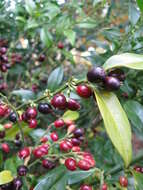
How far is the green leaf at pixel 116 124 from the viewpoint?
2.04 ft

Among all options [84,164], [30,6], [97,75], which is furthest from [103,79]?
[30,6]

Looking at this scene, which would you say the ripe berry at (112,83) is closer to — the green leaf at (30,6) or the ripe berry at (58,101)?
the ripe berry at (58,101)

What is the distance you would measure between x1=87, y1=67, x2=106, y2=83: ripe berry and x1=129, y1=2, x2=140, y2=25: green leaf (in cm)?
57

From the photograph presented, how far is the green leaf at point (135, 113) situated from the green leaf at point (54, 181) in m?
0.26

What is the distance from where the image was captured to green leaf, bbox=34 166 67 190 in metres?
0.89

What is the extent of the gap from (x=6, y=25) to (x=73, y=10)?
1.22 feet

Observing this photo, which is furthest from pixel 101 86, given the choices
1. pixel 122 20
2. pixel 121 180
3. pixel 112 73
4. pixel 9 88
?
pixel 122 20

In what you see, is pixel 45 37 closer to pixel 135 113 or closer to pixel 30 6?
pixel 30 6

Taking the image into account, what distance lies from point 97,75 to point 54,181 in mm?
430

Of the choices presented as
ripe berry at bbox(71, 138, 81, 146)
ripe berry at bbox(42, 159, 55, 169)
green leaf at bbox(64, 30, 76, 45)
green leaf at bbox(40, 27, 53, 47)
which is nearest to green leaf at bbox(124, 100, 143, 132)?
ripe berry at bbox(71, 138, 81, 146)

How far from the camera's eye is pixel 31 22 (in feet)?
4.84

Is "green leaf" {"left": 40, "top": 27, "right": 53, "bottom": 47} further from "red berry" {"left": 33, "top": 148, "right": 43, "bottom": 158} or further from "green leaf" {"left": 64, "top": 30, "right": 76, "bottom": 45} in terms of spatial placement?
"red berry" {"left": 33, "top": 148, "right": 43, "bottom": 158}

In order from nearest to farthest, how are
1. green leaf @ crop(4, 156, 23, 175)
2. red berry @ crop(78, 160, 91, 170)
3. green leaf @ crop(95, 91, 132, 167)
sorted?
green leaf @ crop(95, 91, 132, 167), red berry @ crop(78, 160, 91, 170), green leaf @ crop(4, 156, 23, 175)

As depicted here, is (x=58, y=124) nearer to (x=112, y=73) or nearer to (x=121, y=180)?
(x=121, y=180)
